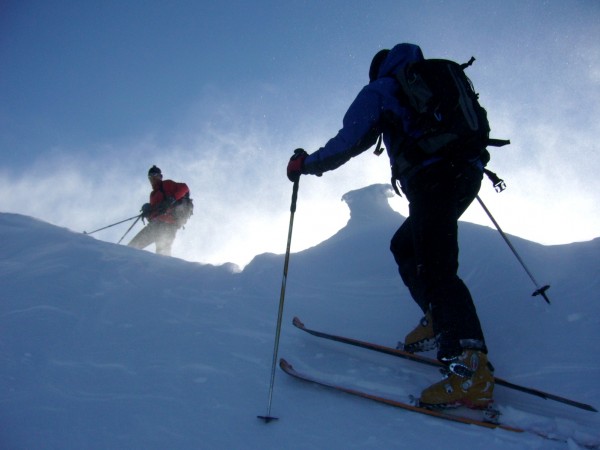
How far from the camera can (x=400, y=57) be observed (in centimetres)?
271

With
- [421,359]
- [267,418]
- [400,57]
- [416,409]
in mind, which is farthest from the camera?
[400,57]

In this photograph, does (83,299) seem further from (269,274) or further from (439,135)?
(439,135)

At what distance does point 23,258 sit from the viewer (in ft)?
12.4

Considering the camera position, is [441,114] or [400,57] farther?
[400,57]

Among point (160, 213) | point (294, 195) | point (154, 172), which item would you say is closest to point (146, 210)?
point (160, 213)

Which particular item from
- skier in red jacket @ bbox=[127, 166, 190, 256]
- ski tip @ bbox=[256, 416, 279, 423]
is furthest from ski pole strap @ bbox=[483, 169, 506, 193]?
skier in red jacket @ bbox=[127, 166, 190, 256]

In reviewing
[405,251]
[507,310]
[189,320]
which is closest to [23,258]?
[189,320]

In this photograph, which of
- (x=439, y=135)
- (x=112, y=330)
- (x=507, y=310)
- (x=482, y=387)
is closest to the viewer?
(x=482, y=387)

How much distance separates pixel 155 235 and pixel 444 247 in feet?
26.9

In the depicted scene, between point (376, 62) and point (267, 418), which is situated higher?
point (376, 62)

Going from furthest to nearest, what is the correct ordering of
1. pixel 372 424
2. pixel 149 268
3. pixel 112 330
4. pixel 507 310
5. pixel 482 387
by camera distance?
pixel 149 268, pixel 507 310, pixel 112 330, pixel 482 387, pixel 372 424

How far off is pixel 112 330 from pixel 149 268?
1525 mm

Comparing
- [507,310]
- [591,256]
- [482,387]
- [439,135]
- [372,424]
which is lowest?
[372,424]

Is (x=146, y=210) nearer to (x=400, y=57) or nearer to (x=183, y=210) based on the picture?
(x=183, y=210)
